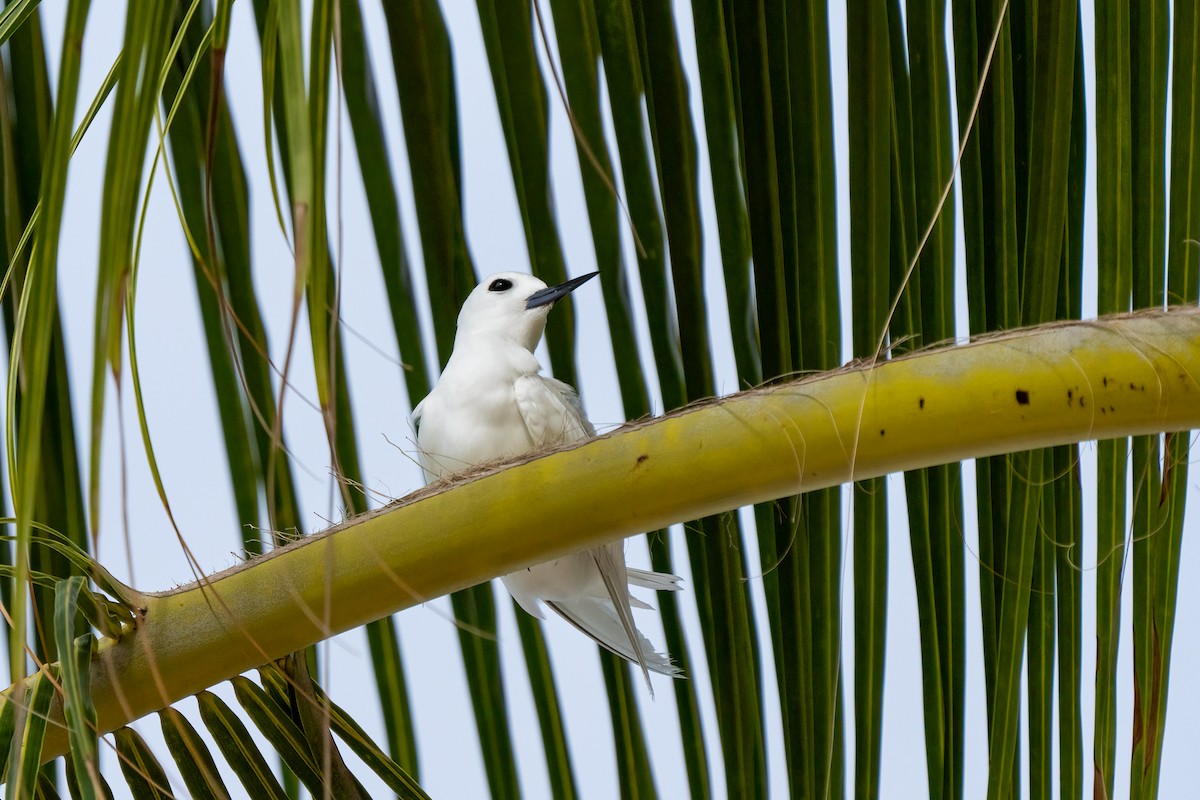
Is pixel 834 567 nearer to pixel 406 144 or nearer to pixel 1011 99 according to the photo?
pixel 1011 99

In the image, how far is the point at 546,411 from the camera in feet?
6.63

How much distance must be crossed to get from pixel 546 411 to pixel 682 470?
1199mm

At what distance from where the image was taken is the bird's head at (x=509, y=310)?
2236 mm

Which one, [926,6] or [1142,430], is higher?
[926,6]

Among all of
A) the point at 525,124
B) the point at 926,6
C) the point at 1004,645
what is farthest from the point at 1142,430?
the point at 525,124

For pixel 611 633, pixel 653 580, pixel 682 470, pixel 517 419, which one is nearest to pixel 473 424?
pixel 517 419

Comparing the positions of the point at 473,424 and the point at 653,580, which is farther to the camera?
the point at 473,424

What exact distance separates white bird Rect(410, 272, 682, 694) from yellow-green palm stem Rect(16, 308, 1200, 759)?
2.37ft

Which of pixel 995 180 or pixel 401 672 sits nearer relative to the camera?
pixel 995 180

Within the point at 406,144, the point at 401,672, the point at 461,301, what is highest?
the point at 406,144

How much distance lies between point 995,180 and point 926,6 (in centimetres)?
18

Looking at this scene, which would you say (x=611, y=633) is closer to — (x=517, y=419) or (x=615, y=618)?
(x=615, y=618)

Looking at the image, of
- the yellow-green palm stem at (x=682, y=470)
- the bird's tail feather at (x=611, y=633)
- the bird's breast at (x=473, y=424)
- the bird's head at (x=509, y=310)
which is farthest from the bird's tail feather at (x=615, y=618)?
the bird's head at (x=509, y=310)

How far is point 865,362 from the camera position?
2.83 ft
